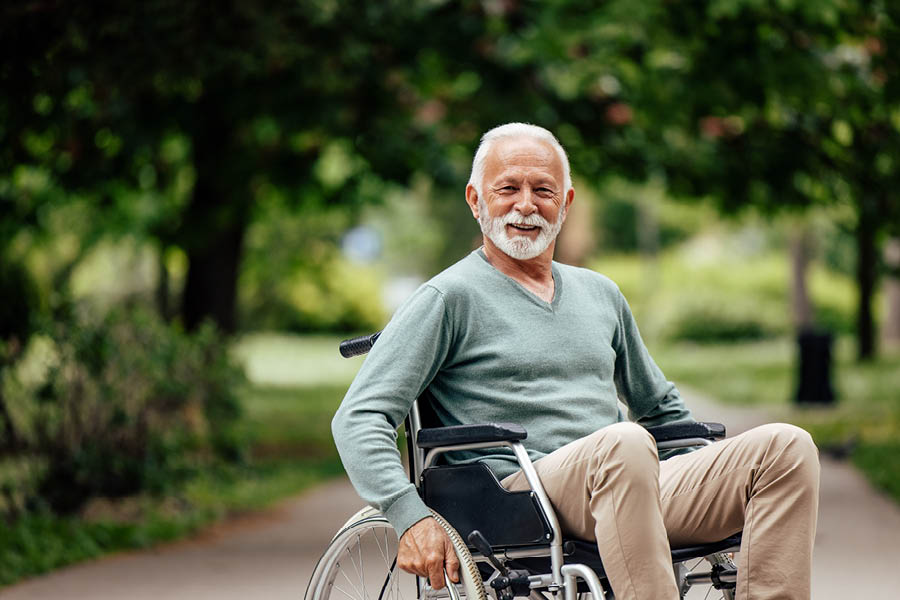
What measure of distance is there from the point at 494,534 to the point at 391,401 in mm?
→ 409

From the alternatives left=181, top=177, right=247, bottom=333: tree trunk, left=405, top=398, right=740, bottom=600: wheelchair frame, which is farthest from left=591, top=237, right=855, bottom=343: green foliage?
left=405, top=398, right=740, bottom=600: wheelchair frame

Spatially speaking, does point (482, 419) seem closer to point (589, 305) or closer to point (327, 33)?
point (589, 305)

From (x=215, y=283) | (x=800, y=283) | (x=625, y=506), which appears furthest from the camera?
(x=800, y=283)

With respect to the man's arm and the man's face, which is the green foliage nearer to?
the man's face

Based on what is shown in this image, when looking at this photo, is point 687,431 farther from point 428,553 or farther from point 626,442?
point 428,553

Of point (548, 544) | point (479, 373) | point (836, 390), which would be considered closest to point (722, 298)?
point (836, 390)

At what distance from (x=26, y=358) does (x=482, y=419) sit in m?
5.35

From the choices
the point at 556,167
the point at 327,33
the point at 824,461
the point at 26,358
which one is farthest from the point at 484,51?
the point at 556,167

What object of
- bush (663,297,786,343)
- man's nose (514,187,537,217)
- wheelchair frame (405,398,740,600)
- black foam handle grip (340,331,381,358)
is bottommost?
bush (663,297,786,343)

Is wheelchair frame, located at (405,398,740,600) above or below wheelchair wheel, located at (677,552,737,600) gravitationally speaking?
above

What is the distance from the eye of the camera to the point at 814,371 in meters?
18.0

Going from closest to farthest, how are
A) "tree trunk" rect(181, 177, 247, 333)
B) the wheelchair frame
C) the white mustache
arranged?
the wheelchair frame < the white mustache < "tree trunk" rect(181, 177, 247, 333)

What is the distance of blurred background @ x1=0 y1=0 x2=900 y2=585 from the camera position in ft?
26.0

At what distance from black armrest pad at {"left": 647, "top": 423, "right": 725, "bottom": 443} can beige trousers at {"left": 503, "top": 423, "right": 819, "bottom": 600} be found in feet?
0.78
